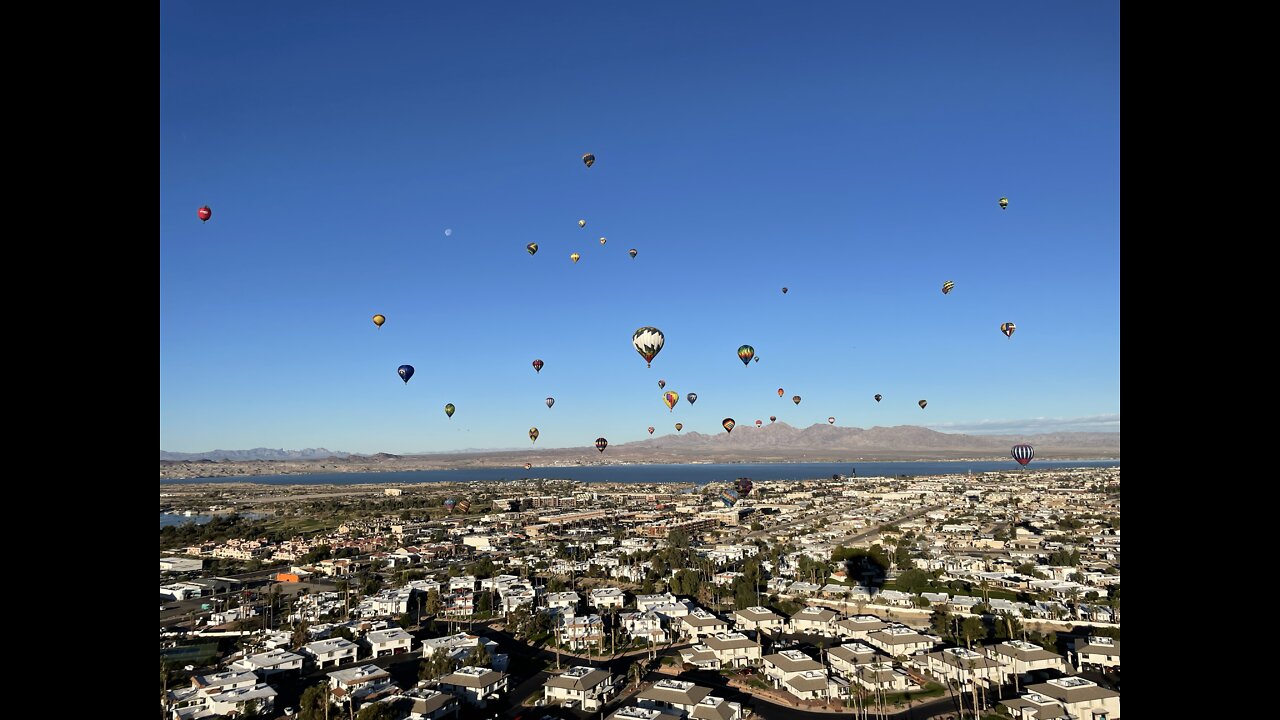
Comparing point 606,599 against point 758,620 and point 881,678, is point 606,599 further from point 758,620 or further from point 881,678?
point 881,678

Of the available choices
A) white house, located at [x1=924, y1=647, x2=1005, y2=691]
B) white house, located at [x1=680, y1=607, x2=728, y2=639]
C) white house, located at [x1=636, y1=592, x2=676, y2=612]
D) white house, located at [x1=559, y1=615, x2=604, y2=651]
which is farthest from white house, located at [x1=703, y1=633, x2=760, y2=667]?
white house, located at [x1=636, y1=592, x2=676, y2=612]

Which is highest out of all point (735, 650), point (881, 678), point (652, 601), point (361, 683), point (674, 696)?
point (674, 696)

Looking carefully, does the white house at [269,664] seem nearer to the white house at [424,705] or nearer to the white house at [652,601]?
the white house at [424,705]

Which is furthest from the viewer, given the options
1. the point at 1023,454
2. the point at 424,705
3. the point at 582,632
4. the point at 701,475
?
the point at 701,475

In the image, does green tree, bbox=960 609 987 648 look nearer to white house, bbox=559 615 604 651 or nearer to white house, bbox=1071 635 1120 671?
white house, bbox=1071 635 1120 671

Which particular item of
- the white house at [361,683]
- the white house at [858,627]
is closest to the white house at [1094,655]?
the white house at [858,627]

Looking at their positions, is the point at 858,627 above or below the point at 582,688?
below

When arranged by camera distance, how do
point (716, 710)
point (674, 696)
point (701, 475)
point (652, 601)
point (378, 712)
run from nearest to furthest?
1. point (716, 710)
2. point (378, 712)
3. point (674, 696)
4. point (652, 601)
5. point (701, 475)

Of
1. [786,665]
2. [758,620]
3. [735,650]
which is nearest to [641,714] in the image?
[786,665]
